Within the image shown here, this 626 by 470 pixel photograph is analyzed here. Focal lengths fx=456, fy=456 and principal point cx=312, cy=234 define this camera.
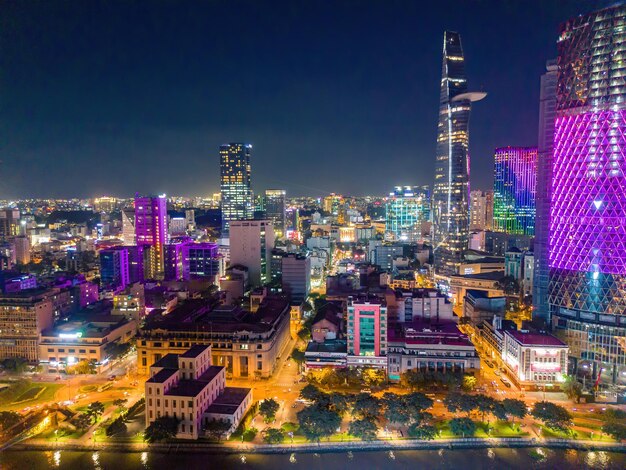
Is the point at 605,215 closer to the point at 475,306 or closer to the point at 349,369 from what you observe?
the point at 475,306

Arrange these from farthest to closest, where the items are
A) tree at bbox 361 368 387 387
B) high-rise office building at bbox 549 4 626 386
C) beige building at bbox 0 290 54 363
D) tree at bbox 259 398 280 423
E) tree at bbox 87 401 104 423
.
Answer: beige building at bbox 0 290 54 363, high-rise office building at bbox 549 4 626 386, tree at bbox 361 368 387 387, tree at bbox 87 401 104 423, tree at bbox 259 398 280 423

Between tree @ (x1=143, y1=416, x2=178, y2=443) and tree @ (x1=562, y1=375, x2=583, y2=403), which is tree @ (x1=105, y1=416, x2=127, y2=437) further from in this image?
tree @ (x1=562, y1=375, x2=583, y2=403)

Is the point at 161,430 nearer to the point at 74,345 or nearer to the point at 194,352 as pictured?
the point at 194,352

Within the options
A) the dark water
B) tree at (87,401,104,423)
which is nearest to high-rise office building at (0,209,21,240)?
tree at (87,401,104,423)

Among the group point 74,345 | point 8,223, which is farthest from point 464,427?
point 8,223

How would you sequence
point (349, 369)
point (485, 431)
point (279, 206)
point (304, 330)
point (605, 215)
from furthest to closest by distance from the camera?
point (279, 206) → point (304, 330) → point (605, 215) → point (349, 369) → point (485, 431)

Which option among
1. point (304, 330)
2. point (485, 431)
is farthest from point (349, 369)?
point (304, 330)
